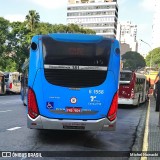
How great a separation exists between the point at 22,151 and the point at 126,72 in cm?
1753

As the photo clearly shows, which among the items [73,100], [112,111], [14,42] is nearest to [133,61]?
[14,42]

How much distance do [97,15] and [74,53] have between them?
15655 cm

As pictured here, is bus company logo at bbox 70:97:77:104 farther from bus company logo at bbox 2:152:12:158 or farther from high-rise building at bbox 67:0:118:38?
high-rise building at bbox 67:0:118:38

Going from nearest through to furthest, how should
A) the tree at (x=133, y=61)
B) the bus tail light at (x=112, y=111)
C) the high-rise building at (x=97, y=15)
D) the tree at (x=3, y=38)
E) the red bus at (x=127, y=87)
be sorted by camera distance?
the bus tail light at (x=112, y=111), the red bus at (x=127, y=87), the tree at (x=3, y=38), the tree at (x=133, y=61), the high-rise building at (x=97, y=15)

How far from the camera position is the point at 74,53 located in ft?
31.2

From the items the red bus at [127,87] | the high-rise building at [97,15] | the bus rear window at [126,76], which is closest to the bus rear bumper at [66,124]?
the red bus at [127,87]

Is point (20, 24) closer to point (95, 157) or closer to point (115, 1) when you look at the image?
point (95, 157)

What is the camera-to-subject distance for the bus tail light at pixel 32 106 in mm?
9289

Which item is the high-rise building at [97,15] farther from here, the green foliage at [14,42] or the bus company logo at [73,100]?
the bus company logo at [73,100]

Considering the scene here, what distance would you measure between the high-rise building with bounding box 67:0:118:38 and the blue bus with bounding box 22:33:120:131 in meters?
152

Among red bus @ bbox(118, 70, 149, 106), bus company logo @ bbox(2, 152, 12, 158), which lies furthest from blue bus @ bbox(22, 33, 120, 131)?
red bus @ bbox(118, 70, 149, 106)

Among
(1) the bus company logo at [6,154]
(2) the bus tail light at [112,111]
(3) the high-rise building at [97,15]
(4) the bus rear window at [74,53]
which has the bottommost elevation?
(1) the bus company logo at [6,154]

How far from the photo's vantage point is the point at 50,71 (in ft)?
30.9

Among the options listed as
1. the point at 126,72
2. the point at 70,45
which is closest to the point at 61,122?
the point at 70,45
